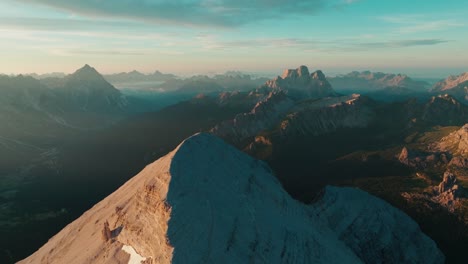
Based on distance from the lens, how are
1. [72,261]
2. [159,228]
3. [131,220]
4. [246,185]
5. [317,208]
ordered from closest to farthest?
[159,228] → [131,220] → [246,185] → [72,261] → [317,208]

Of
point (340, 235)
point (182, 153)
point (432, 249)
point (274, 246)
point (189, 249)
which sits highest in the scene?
point (182, 153)

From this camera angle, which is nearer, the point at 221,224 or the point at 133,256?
the point at 221,224

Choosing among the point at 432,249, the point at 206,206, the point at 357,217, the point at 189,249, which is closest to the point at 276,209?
the point at 206,206

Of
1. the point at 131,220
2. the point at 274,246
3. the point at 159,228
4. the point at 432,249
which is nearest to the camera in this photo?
the point at 159,228

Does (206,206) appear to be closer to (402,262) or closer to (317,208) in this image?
(317,208)

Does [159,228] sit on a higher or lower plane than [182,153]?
lower

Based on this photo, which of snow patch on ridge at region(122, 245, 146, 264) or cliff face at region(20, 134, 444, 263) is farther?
snow patch on ridge at region(122, 245, 146, 264)

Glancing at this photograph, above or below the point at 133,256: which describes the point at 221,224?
above

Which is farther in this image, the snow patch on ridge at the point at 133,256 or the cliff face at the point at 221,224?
the snow patch on ridge at the point at 133,256
